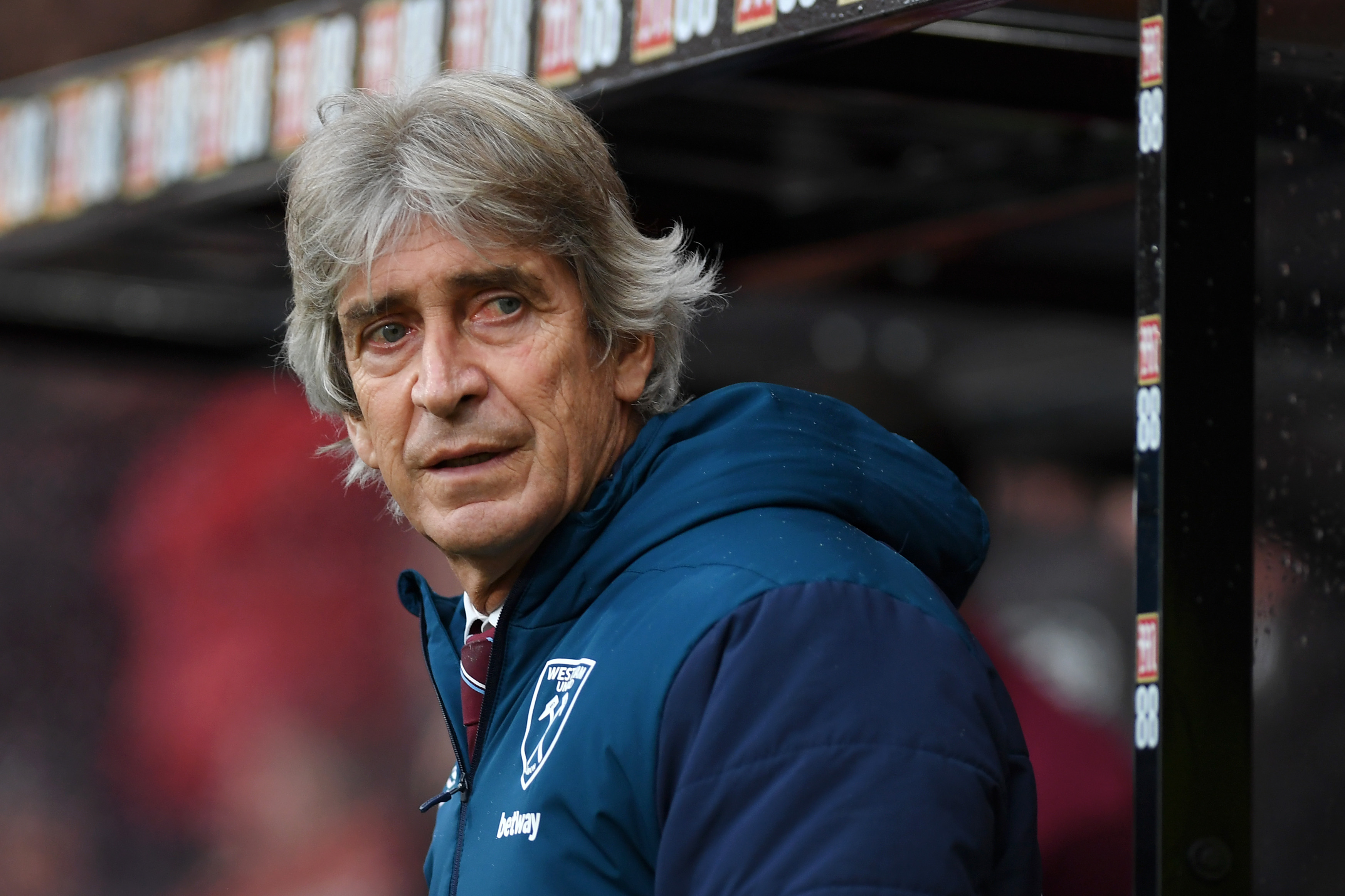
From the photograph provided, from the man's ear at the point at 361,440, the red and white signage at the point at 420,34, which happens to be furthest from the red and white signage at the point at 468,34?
the man's ear at the point at 361,440

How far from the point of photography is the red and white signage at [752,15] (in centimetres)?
213

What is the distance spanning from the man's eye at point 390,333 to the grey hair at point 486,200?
0.21 ft

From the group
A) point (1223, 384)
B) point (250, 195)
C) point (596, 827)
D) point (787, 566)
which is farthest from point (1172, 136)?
point (250, 195)

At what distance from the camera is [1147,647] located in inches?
65.1

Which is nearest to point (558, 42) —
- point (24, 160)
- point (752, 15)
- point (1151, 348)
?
point (752, 15)

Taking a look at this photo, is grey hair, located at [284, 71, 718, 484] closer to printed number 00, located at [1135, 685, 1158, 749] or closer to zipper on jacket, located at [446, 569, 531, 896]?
zipper on jacket, located at [446, 569, 531, 896]

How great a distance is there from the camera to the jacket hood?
161cm

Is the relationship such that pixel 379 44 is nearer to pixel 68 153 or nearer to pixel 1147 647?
pixel 68 153

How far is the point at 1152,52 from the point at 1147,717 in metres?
0.68

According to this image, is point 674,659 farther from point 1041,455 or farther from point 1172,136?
point 1041,455

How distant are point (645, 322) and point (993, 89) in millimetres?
1045

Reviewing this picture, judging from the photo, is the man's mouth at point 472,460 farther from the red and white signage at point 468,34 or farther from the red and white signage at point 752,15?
the red and white signage at point 468,34

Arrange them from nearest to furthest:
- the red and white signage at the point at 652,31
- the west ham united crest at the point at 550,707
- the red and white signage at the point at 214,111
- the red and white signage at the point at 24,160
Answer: the west ham united crest at the point at 550,707 < the red and white signage at the point at 652,31 < the red and white signage at the point at 214,111 < the red and white signage at the point at 24,160

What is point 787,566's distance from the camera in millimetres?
1470
